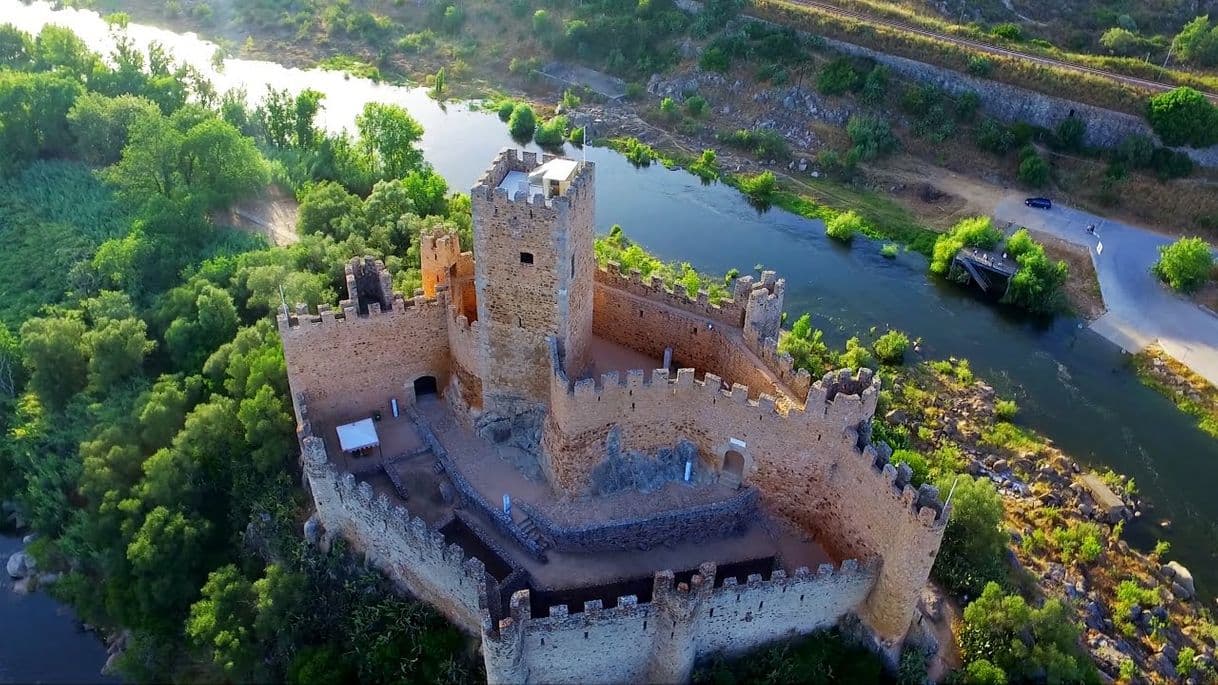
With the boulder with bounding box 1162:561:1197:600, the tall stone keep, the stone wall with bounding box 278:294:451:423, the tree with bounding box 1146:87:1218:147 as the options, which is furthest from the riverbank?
the tree with bounding box 1146:87:1218:147

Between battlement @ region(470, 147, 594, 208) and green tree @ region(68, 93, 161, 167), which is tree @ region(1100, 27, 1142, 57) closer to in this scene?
battlement @ region(470, 147, 594, 208)

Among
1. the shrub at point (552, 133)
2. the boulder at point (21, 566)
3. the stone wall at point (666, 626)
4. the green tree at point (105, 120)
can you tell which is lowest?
the boulder at point (21, 566)

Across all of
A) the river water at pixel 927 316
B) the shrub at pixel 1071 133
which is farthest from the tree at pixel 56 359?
the shrub at pixel 1071 133

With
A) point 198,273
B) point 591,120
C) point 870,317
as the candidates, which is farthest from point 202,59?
point 870,317

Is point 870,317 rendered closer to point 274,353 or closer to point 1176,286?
point 1176,286

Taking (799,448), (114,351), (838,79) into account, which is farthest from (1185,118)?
(114,351)

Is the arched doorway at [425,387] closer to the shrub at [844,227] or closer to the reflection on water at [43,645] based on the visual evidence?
the reflection on water at [43,645]
